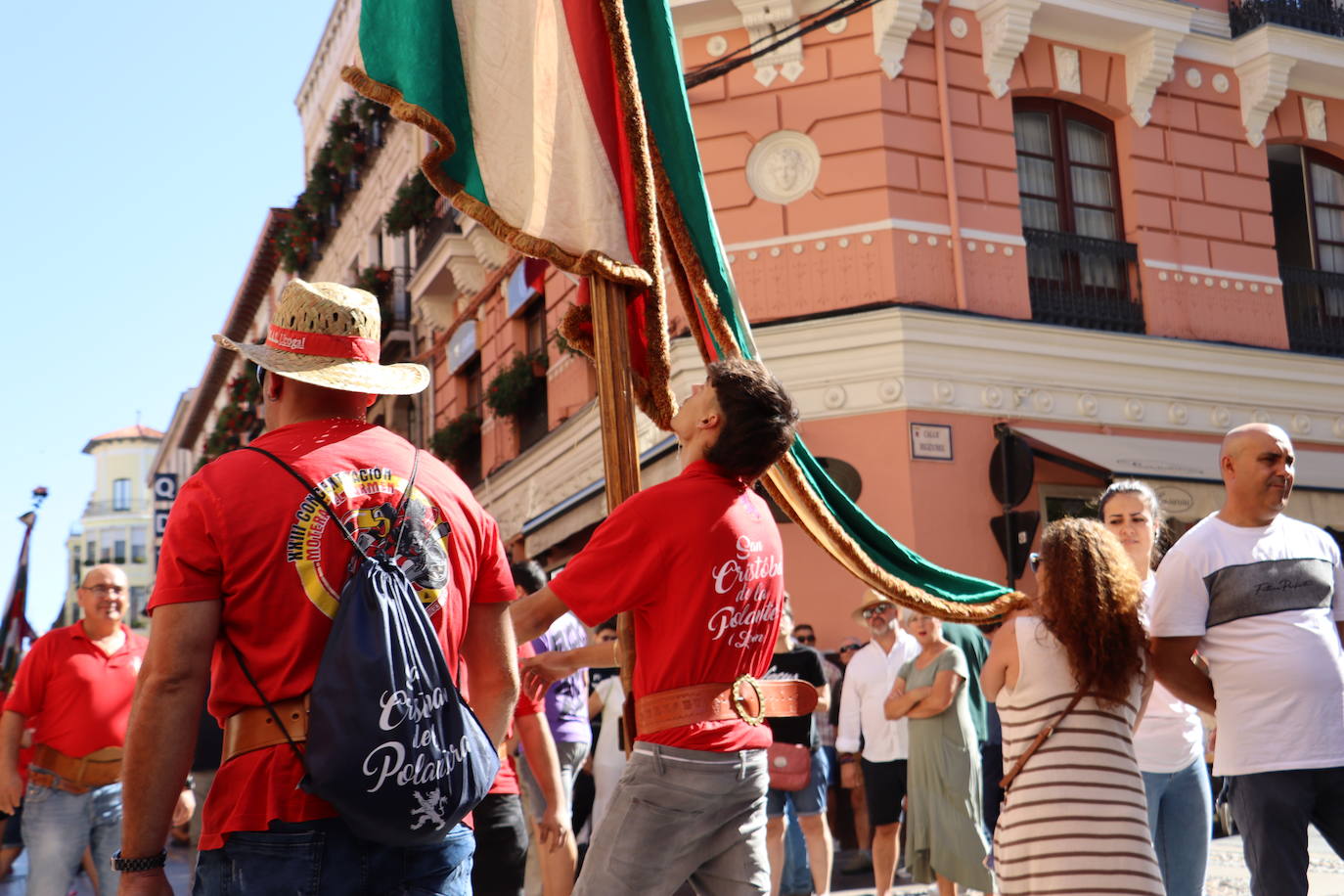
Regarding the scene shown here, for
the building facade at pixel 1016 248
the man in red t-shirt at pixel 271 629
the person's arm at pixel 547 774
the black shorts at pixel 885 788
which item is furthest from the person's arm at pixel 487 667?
the building facade at pixel 1016 248

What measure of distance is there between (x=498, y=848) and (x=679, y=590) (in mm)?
2391

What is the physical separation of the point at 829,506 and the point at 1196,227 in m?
12.2

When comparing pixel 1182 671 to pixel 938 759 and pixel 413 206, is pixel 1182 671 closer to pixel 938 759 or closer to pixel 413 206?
pixel 938 759

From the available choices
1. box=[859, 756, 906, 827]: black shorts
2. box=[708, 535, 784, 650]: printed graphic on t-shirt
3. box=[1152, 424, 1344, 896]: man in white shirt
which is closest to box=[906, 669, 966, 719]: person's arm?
box=[859, 756, 906, 827]: black shorts

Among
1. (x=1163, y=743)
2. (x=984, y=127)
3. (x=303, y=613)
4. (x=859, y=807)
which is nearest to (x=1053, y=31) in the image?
(x=984, y=127)

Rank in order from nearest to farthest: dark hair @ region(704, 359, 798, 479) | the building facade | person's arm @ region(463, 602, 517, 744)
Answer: person's arm @ region(463, 602, 517, 744) → dark hair @ region(704, 359, 798, 479) → the building facade

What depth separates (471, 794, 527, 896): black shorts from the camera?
562 centimetres

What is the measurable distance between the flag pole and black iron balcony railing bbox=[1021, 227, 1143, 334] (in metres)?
11.0

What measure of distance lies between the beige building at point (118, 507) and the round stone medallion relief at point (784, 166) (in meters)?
90.0

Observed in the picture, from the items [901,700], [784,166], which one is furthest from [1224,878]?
[784,166]

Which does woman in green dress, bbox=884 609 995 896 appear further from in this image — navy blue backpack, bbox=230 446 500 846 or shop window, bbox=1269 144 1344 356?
shop window, bbox=1269 144 1344 356

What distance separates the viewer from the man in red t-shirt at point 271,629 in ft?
8.21

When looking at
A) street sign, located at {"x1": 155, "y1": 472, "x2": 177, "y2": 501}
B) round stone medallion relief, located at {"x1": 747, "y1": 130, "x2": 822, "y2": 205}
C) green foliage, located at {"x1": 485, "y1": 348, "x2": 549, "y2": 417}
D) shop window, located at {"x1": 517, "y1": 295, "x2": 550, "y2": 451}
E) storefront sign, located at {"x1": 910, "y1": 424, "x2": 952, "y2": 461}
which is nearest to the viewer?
storefront sign, located at {"x1": 910, "y1": 424, "x2": 952, "y2": 461}

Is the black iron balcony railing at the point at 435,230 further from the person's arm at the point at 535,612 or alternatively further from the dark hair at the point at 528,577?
the person's arm at the point at 535,612
